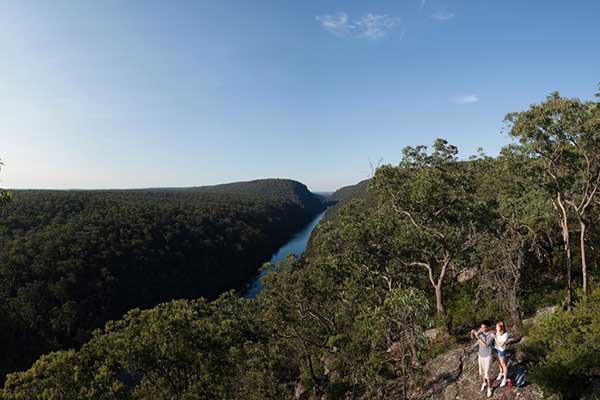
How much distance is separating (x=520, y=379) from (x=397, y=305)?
159 inches

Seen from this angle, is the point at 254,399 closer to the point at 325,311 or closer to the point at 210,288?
the point at 325,311

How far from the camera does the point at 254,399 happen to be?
1288 cm

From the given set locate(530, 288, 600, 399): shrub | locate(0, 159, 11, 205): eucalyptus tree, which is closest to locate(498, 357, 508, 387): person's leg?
locate(530, 288, 600, 399): shrub

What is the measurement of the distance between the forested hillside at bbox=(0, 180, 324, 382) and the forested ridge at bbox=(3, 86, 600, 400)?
3266 cm

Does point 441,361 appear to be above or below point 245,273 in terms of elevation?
above

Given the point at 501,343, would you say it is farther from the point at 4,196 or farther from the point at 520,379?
the point at 4,196

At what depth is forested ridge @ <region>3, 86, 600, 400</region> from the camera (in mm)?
10109

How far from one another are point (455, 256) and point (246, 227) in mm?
104320

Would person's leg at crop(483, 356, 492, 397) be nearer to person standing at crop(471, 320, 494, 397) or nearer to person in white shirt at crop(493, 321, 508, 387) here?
person standing at crop(471, 320, 494, 397)

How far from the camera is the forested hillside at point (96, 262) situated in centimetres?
5472

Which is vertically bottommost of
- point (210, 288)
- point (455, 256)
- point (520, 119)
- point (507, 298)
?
point (210, 288)

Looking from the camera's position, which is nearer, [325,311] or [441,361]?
[441,361]

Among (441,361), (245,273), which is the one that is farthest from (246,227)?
(441,361)

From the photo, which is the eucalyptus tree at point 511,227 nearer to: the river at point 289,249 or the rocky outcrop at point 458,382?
the rocky outcrop at point 458,382
